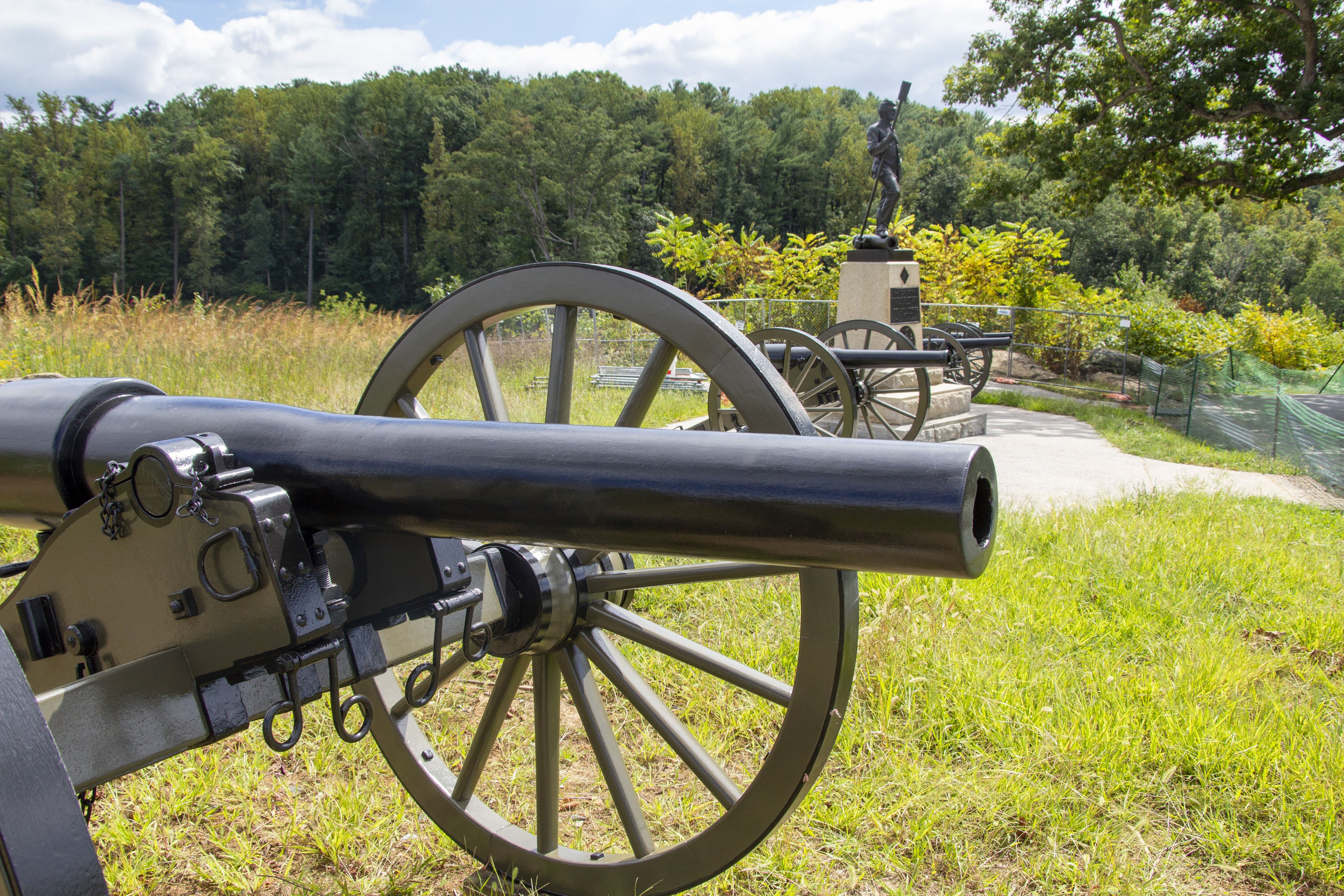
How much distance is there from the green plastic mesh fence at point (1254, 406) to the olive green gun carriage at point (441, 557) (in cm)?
884

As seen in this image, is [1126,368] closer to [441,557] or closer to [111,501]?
[441,557]

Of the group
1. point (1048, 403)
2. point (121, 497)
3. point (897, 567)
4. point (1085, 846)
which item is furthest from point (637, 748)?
point (1048, 403)

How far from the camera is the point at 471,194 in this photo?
185 ft

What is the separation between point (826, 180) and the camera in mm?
66000

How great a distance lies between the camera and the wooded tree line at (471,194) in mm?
51938

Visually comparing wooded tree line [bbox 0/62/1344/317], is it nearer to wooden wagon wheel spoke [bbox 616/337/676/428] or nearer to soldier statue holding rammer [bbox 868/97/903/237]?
soldier statue holding rammer [bbox 868/97/903/237]

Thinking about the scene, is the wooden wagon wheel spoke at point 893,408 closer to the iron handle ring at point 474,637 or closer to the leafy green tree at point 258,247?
the iron handle ring at point 474,637

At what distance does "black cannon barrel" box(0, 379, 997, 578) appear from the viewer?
91 cm

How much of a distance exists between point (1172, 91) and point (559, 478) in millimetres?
15758

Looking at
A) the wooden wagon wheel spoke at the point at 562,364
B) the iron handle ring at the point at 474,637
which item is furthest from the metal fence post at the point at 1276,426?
the iron handle ring at the point at 474,637

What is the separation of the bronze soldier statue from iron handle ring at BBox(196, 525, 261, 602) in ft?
35.9

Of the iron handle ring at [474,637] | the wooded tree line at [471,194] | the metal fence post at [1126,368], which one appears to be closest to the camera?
the iron handle ring at [474,637]

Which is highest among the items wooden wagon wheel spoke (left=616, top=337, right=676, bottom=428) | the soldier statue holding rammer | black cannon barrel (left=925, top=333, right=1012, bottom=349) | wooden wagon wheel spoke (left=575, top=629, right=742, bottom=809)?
the soldier statue holding rammer

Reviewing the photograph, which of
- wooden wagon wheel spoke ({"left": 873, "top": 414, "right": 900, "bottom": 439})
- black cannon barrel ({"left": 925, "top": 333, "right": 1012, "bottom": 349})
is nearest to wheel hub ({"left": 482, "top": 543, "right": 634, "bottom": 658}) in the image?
wooden wagon wheel spoke ({"left": 873, "top": 414, "right": 900, "bottom": 439})
